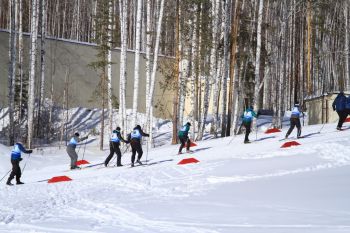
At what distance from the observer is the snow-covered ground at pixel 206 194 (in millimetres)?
8047

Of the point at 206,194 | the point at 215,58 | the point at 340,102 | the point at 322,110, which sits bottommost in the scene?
the point at 206,194

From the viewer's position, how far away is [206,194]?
11.0 meters

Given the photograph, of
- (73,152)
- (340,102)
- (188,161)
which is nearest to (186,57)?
(340,102)

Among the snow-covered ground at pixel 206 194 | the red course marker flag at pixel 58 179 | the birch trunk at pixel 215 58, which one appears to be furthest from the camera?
the birch trunk at pixel 215 58

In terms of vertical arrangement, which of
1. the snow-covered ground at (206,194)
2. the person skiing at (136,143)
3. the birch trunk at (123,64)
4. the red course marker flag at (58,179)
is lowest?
the red course marker flag at (58,179)

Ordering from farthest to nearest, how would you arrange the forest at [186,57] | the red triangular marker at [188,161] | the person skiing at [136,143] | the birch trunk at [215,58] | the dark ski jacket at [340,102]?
the birch trunk at [215,58] < the forest at [186,57] < the dark ski jacket at [340,102] < the person skiing at [136,143] < the red triangular marker at [188,161]

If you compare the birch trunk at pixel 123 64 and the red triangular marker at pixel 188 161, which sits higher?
the birch trunk at pixel 123 64

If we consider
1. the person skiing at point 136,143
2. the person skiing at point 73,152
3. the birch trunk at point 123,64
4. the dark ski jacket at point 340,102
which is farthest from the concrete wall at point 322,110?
the person skiing at point 73,152

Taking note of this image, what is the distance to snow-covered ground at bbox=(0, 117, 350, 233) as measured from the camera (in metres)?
8.05

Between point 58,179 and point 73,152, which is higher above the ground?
point 73,152

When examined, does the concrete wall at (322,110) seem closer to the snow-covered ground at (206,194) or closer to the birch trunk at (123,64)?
the snow-covered ground at (206,194)

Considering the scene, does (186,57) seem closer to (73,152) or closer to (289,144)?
(73,152)

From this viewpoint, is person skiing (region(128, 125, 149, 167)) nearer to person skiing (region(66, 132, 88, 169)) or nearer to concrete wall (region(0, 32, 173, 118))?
person skiing (region(66, 132, 88, 169))

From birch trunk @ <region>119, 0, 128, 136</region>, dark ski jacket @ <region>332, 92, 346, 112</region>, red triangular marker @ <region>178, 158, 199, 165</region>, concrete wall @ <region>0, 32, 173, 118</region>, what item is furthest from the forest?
red triangular marker @ <region>178, 158, 199, 165</region>
